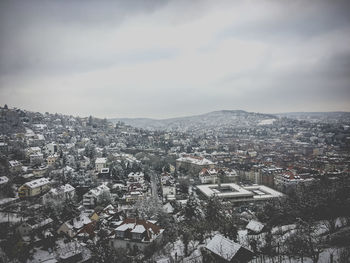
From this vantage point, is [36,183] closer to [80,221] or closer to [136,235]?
[80,221]

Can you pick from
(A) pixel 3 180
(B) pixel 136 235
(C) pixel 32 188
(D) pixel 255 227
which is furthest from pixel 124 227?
(A) pixel 3 180

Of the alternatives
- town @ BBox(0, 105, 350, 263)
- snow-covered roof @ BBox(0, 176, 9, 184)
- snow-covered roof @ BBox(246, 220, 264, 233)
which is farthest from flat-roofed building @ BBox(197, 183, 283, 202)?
snow-covered roof @ BBox(0, 176, 9, 184)

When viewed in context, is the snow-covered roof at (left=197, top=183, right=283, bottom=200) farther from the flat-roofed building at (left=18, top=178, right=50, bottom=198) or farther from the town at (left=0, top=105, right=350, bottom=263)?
the flat-roofed building at (left=18, top=178, right=50, bottom=198)

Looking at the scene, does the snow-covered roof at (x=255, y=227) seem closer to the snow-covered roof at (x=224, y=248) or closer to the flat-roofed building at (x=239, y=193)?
the snow-covered roof at (x=224, y=248)

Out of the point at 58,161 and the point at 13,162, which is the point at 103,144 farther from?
the point at 13,162

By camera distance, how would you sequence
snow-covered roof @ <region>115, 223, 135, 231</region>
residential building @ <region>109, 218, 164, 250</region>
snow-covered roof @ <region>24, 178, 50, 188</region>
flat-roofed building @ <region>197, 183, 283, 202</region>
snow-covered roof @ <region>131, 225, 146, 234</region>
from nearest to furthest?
residential building @ <region>109, 218, 164, 250</region> → snow-covered roof @ <region>131, 225, 146, 234</region> → snow-covered roof @ <region>115, 223, 135, 231</region> → snow-covered roof @ <region>24, 178, 50, 188</region> → flat-roofed building @ <region>197, 183, 283, 202</region>

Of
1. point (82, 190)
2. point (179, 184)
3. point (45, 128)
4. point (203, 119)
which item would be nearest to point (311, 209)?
point (179, 184)

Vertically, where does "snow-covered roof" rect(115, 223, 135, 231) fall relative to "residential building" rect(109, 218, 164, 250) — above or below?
above

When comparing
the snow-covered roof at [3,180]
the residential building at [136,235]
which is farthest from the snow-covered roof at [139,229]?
the snow-covered roof at [3,180]
